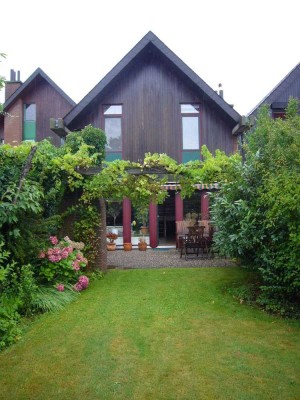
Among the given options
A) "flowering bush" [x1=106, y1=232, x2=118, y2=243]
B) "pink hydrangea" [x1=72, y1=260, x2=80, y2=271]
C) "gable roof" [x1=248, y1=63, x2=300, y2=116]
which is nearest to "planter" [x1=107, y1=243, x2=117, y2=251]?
"flowering bush" [x1=106, y1=232, x2=118, y2=243]

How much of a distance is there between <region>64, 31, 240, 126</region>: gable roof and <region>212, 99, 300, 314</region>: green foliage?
7.25m

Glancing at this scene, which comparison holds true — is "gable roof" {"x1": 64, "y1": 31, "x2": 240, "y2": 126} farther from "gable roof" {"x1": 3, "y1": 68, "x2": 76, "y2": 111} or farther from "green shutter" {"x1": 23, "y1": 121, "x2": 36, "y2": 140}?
"green shutter" {"x1": 23, "y1": 121, "x2": 36, "y2": 140}

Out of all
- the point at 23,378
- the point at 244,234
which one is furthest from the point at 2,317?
the point at 244,234

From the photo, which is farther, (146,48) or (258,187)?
(146,48)

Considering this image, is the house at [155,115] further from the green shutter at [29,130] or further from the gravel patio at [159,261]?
the green shutter at [29,130]

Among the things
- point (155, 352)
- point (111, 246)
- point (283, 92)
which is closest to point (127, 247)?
point (111, 246)

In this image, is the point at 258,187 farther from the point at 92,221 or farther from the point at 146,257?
the point at 146,257

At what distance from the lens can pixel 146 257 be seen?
13.1 meters

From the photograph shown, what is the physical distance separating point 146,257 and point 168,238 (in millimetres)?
3550

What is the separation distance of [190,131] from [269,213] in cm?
1012

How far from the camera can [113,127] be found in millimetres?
15695

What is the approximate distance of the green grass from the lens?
386cm

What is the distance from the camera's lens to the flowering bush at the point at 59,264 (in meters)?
7.53

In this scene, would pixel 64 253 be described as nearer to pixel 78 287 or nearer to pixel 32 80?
pixel 78 287
